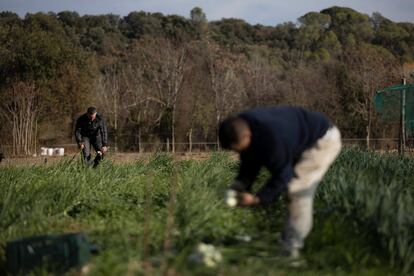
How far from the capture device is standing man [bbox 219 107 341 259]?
333 centimetres

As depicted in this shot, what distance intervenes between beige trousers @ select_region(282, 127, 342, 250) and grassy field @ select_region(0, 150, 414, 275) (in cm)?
16

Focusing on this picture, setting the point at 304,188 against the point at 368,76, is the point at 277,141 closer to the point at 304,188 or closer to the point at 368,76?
the point at 304,188

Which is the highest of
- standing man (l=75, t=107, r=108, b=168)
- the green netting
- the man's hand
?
the green netting

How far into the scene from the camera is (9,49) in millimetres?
26000

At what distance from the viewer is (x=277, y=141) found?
3.33 meters

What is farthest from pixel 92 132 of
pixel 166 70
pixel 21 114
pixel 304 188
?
pixel 166 70

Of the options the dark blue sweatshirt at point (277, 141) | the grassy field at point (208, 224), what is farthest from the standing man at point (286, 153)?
the grassy field at point (208, 224)

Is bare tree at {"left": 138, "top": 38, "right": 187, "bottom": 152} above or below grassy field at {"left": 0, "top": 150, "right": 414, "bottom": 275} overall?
above

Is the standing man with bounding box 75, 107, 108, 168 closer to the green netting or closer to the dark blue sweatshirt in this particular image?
the dark blue sweatshirt

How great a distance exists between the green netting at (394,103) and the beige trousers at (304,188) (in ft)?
27.0

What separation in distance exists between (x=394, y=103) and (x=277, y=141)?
9964 millimetres

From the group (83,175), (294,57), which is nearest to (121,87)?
(294,57)

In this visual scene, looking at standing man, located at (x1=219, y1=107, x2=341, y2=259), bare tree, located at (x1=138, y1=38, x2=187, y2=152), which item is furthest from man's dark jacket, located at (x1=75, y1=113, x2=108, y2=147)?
bare tree, located at (x1=138, y1=38, x2=187, y2=152)

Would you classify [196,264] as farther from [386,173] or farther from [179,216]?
[386,173]
